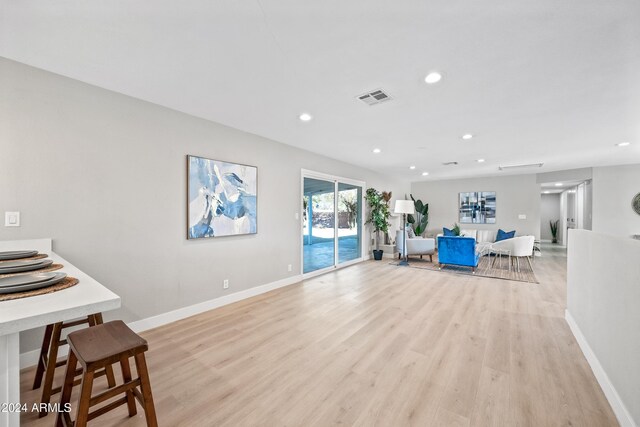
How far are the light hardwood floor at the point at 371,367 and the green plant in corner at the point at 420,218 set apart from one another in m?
5.65

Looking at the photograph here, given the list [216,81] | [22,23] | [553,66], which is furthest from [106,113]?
[553,66]

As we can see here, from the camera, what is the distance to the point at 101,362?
120 centimetres

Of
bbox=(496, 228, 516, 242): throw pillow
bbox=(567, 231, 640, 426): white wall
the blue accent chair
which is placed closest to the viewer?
bbox=(567, 231, 640, 426): white wall

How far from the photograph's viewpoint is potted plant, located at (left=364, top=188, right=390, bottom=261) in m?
6.82

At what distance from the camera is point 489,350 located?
2.45 m

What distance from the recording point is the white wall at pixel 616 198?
21.5 ft

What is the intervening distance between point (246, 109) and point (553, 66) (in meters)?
2.90

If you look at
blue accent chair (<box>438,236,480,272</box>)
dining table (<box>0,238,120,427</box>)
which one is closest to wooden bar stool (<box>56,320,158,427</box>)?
dining table (<box>0,238,120,427</box>)

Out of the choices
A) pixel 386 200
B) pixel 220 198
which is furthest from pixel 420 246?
pixel 220 198

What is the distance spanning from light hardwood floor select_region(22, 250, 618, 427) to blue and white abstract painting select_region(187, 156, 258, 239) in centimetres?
106

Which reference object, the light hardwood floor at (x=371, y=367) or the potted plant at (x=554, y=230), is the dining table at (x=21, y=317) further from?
the potted plant at (x=554, y=230)

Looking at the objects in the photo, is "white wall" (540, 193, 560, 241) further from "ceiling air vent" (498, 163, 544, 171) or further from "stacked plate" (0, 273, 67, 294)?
"stacked plate" (0, 273, 67, 294)

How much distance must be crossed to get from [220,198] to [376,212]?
4.38 metres

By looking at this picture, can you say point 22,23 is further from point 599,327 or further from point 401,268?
point 401,268
